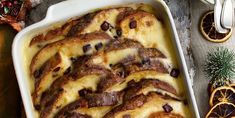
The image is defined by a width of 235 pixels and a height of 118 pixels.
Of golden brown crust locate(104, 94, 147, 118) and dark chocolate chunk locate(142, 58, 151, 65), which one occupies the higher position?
dark chocolate chunk locate(142, 58, 151, 65)

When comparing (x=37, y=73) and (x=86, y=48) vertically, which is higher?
(x=86, y=48)

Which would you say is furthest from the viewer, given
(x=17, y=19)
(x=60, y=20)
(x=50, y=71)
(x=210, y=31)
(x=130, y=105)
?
(x=210, y=31)

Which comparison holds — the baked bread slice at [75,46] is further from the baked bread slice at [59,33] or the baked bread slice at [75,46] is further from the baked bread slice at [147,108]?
the baked bread slice at [147,108]

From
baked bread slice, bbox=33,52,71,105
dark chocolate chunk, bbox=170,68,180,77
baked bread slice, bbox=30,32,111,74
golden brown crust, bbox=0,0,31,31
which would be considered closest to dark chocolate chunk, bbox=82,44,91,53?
baked bread slice, bbox=30,32,111,74

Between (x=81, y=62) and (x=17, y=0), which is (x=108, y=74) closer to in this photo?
(x=81, y=62)

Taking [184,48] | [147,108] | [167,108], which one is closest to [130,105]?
[147,108]

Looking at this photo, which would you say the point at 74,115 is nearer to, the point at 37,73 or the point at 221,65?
the point at 37,73

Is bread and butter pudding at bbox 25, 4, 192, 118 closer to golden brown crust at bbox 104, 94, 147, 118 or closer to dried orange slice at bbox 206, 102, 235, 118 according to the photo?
golden brown crust at bbox 104, 94, 147, 118
